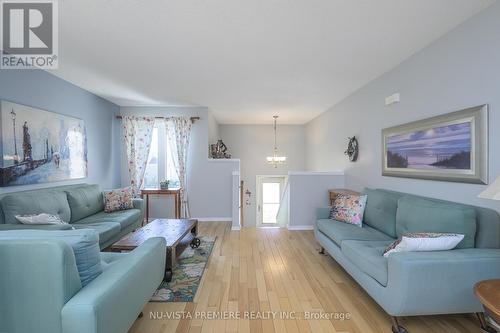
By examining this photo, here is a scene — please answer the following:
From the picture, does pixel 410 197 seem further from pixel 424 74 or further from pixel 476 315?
pixel 424 74

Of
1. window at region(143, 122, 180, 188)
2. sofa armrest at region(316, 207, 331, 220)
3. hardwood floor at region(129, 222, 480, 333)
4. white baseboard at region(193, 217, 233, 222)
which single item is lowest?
hardwood floor at region(129, 222, 480, 333)

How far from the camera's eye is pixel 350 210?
320 cm

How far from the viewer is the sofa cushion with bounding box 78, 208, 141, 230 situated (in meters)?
3.36

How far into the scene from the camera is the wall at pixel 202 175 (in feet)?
17.5

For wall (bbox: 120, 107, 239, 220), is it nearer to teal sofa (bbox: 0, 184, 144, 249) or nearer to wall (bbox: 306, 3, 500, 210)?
teal sofa (bbox: 0, 184, 144, 249)

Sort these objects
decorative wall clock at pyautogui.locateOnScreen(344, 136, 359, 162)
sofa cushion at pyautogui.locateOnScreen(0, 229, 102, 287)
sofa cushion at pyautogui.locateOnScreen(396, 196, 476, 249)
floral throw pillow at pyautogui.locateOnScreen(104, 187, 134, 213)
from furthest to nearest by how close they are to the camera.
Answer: decorative wall clock at pyautogui.locateOnScreen(344, 136, 359, 162) < floral throw pillow at pyautogui.locateOnScreen(104, 187, 134, 213) < sofa cushion at pyautogui.locateOnScreen(396, 196, 476, 249) < sofa cushion at pyautogui.locateOnScreen(0, 229, 102, 287)

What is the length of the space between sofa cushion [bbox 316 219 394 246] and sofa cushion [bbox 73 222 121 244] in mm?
2728

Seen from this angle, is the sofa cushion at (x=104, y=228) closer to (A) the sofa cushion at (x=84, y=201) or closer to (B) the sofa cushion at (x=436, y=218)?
(A) the sofa cushion at (x=84, y=201)

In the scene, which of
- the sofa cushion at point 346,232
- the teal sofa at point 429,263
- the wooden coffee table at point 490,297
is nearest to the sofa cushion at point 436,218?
the teal sofa at point 429,263

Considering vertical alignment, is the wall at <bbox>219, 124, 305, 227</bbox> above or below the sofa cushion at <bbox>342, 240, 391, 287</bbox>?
above

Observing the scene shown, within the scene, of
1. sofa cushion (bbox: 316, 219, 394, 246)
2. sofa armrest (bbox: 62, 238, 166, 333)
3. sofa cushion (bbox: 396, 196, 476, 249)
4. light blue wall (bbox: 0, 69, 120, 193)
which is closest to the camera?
sofa armrest (bbox: 62, 238, 166, 333)

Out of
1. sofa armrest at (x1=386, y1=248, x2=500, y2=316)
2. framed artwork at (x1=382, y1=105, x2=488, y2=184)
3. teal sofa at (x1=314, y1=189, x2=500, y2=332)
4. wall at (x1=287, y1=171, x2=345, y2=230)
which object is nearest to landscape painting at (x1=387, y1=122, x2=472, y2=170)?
framed artwork at (x1=382, y1=105, x2=488, y2=184)

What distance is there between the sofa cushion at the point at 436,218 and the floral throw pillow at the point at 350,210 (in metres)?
0.56

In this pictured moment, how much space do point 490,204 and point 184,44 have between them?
3050mm
